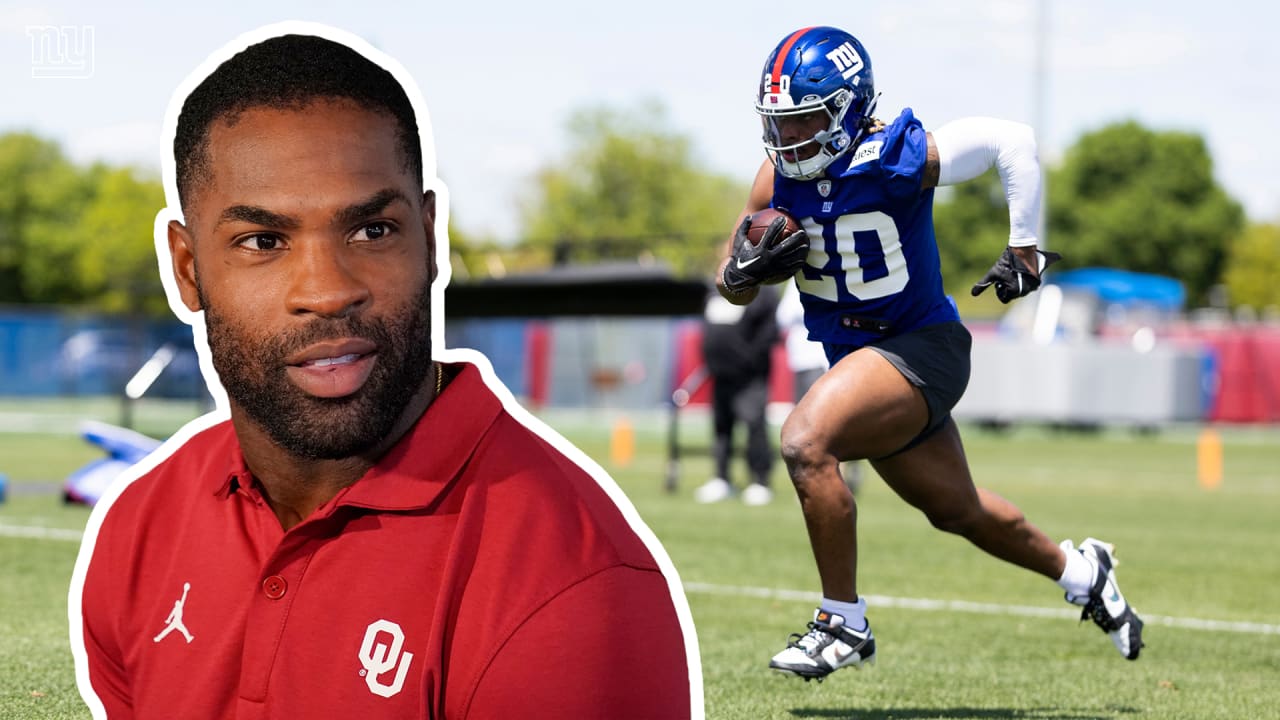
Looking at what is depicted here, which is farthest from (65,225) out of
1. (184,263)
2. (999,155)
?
(184,263)

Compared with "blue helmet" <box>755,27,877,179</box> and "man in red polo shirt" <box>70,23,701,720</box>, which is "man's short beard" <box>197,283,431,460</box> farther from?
"blue helmet" <box>755,27,877,179</box>

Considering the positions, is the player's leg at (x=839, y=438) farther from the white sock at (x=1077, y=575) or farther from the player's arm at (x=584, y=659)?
the player's arm at (x=584, y=659)

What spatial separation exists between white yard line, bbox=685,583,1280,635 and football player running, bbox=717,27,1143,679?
2329 mm

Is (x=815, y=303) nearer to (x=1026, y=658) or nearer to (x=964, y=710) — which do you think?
(x=964, y=710)

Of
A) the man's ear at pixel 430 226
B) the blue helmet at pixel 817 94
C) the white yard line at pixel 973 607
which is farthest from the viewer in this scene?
the white yard line at pixel 973 607

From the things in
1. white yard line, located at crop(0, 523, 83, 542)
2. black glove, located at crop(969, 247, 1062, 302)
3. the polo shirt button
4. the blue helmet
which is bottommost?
white yard line, located at crop(0, 523, 83, 542)

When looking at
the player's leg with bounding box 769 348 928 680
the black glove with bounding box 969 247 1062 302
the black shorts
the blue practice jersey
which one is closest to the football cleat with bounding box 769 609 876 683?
the player's leg with bounding box 769 348 928 680

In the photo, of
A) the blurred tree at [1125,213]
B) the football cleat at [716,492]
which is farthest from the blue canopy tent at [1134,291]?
the football cleat at [716,492]

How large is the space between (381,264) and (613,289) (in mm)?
19126

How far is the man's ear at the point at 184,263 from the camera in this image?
233 cm

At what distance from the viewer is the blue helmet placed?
5.29 metres

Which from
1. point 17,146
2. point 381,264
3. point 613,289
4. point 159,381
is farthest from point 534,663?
point 17,146

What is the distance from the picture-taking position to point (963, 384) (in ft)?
19.0

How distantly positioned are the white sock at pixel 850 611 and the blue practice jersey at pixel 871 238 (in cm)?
92
